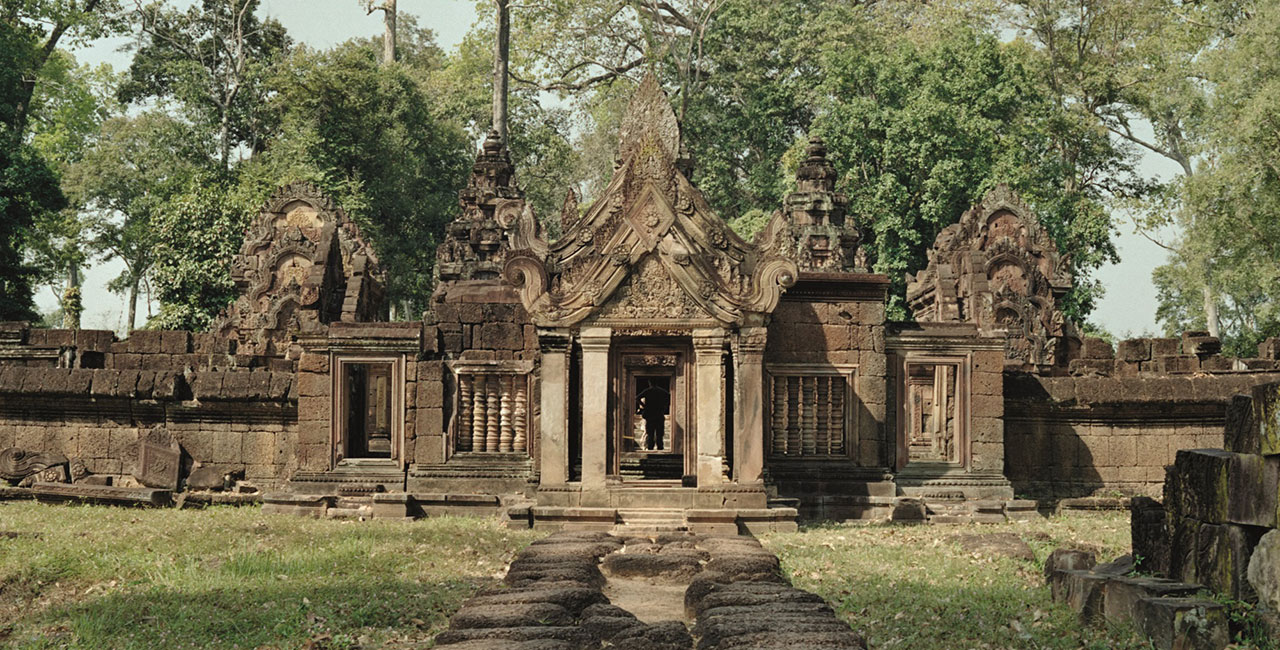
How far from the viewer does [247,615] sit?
8.39m

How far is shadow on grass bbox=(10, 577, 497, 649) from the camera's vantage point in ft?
26.0

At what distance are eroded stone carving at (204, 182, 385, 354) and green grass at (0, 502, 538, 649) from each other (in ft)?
30.7

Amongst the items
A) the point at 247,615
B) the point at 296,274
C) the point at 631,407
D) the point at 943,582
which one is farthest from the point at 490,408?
the point at 296,274

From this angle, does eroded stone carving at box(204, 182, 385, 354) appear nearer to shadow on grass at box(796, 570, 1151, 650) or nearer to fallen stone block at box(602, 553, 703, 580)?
fallen stone block at box(602, 553, 703, 580)

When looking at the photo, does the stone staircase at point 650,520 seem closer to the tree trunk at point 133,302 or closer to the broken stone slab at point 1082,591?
the broken stone slab at point 1082,591

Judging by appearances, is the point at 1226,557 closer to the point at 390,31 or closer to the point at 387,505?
the point at 387,505

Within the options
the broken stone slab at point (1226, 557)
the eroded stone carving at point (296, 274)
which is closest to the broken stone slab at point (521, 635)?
the broken stone slab at point (1226, 557)

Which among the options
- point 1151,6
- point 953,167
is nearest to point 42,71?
point 953,167

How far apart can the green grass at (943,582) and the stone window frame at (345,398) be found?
4.81m

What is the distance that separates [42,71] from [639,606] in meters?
40.7

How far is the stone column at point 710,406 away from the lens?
13.2 meters

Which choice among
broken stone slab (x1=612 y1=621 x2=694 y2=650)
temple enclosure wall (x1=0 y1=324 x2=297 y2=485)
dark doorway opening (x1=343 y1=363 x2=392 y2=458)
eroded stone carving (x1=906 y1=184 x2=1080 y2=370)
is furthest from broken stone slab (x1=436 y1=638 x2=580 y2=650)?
eroded stone carving (x1=906 y1=184 x2=1080 y2=370)

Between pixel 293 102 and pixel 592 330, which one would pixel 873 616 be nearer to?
pixel 592 330

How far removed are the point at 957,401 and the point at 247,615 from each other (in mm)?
9176
